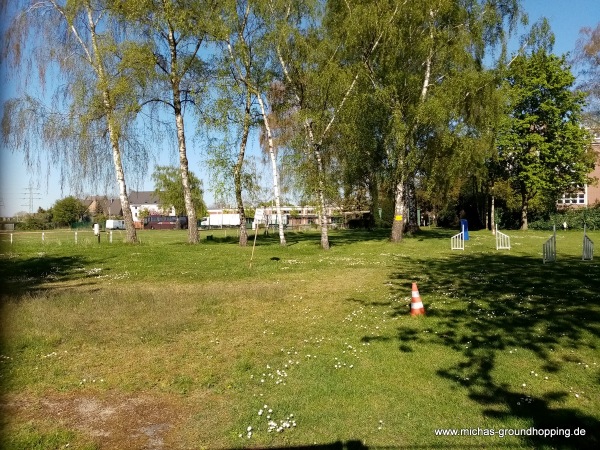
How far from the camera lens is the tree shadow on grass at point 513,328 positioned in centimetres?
460

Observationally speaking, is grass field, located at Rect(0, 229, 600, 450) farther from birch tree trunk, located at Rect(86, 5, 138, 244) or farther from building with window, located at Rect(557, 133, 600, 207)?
building with window, located at Rect(557, 133, 600, 207)

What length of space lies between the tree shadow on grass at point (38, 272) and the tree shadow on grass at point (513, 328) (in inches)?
389

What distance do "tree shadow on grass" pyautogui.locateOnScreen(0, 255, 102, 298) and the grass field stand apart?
1.34 feet

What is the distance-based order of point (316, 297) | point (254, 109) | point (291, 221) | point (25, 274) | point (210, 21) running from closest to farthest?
point (316, 297)
point (25, 274)
point (210, 21)
point (254, 109)
point (291, 221)

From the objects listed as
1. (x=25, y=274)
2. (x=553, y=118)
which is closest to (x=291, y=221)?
(x=553, y=118)

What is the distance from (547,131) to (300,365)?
47436 millimetres

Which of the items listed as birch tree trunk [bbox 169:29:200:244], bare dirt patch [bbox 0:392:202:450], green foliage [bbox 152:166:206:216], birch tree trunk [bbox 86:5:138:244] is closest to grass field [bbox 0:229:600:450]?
bare dirt patch [bbox 0:392:202:450]

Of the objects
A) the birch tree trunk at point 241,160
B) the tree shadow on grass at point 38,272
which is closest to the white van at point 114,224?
the birch tree trunk at point 241,160

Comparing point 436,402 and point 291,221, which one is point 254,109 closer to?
point 436,402

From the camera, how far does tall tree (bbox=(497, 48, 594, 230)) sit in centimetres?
4338

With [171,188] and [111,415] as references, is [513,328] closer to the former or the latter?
[111,415]

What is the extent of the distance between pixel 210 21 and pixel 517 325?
21.1 metres

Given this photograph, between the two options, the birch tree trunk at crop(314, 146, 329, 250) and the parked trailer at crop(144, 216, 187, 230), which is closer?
the birch tree trunk at crop(314, 146, 329, 250)

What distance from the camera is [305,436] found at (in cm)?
432
